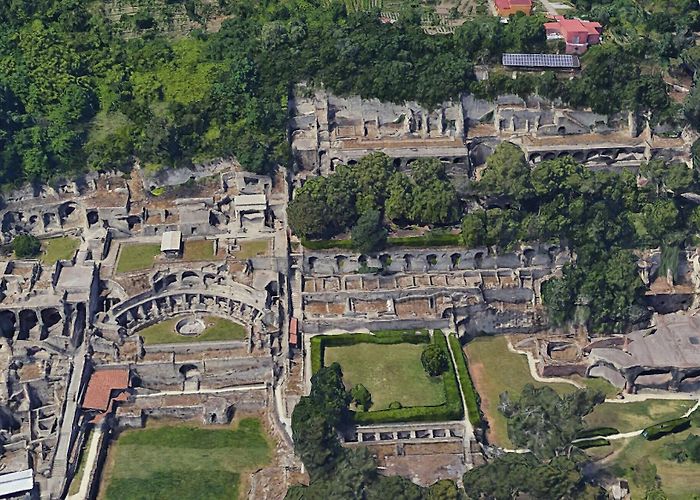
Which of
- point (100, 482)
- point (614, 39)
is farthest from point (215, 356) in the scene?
point (614, 39)

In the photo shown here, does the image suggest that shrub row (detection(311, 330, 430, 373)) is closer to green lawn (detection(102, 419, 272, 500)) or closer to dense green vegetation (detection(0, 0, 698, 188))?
green lawn (detection(102, 419, 272, 500))

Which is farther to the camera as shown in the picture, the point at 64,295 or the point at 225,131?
the point at 225,131

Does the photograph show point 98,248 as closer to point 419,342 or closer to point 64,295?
point 64,295

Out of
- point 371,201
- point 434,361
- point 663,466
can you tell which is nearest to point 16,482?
point 434,361

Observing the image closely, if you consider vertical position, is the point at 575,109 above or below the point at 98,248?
above

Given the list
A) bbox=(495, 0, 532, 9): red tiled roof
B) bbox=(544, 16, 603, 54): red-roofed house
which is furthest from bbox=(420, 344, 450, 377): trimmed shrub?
bbox=(495, 0, 532, 9): red tiled roof

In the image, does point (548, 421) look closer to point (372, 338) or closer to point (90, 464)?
point (372, 338)

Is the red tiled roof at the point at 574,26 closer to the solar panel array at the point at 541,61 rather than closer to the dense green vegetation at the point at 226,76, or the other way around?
the dense green vegetation at the point at 226,76

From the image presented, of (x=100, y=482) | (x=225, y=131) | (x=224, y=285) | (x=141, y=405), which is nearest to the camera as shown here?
(x=100, y=482)
